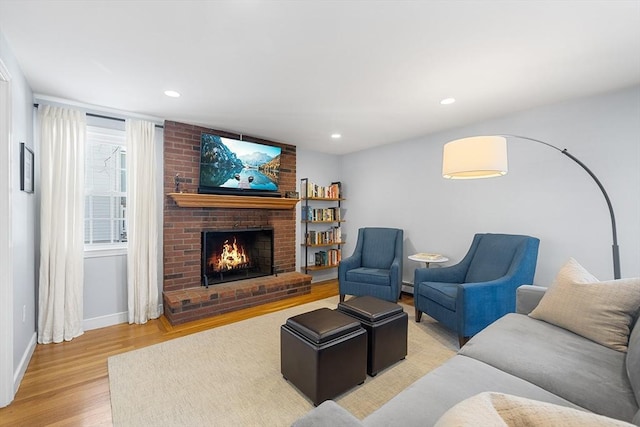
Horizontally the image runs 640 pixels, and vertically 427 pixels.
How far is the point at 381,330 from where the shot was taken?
6.79 feet

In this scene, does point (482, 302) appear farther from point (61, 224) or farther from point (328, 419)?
point (61, 224)

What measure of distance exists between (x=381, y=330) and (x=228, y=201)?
2.46 m

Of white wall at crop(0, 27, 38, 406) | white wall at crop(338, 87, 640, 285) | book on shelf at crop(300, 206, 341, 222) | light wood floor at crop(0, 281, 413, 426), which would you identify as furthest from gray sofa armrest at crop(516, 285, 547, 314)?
white wall at crop(0, 27, 38, 406)

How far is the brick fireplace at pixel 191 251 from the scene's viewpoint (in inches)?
125

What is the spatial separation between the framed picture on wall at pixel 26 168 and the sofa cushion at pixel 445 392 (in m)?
2.87

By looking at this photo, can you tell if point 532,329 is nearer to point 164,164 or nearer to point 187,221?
point 187,221

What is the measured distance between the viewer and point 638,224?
2375 mm

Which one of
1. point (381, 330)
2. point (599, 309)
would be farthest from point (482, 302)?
point (381, 330)

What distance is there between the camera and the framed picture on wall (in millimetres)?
2084

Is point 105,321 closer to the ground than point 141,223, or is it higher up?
closer to the ground

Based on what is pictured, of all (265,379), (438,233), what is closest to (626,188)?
(438,233)

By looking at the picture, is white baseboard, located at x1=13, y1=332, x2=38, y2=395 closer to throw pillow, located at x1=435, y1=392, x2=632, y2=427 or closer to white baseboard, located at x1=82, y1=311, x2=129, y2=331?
white baseboard, located at x1=82, y1=311, x2=129, y2=331

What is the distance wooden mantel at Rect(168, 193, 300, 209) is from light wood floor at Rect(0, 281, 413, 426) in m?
1.36

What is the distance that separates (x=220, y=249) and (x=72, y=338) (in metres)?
1.68
